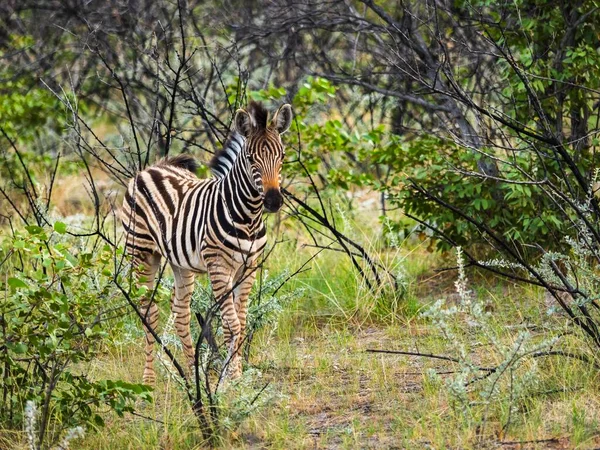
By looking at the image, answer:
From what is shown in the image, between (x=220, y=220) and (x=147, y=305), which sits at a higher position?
(x=220, y=220)

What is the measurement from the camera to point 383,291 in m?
7.50

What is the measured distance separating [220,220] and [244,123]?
63cm

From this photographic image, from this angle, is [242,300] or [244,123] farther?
[242,300]

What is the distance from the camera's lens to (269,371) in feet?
21.0

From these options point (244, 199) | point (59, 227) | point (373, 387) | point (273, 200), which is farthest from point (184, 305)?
point (59, 227)

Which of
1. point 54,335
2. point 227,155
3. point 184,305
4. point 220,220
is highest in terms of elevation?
point 227,155

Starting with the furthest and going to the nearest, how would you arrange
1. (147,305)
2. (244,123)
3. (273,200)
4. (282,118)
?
(147,305) < (282,118) < (244,123) < (273,200)

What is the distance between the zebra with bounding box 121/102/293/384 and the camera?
6.02 meters

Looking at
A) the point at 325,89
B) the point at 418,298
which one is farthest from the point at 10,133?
the point at 418,298

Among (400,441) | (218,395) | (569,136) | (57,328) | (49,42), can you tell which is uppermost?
(49,42)

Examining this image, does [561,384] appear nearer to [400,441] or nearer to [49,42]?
[400,441]

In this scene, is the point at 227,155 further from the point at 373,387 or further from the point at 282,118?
the point at 373,387

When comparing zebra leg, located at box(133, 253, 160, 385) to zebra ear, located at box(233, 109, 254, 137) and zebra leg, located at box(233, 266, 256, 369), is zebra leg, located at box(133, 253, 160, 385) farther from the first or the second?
zebra ear, located at box(233, 109, 254, 137)

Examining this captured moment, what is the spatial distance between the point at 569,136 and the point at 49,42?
7453 mm
